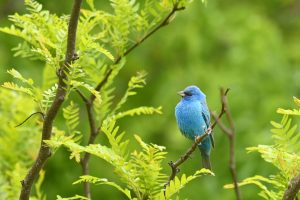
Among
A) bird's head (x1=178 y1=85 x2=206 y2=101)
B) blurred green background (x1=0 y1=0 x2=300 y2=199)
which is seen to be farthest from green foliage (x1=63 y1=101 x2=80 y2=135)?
blurred green background (x1=0 y1=0 x2=300 y2=199)

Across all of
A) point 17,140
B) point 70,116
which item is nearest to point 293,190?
point 70,116

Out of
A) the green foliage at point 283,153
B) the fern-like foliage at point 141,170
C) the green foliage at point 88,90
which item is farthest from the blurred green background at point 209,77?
the fern-like foliage at point 141,170

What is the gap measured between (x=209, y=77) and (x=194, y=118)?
11.1 feet

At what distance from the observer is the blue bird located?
157 inches

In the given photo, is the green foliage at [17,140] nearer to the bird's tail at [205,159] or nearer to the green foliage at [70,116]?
the green foliage at [70,116]

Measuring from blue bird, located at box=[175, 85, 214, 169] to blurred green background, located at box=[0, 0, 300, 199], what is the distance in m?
1.86

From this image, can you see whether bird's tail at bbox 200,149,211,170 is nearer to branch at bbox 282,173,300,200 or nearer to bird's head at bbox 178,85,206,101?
bird's head at bbox 178,85,206,101

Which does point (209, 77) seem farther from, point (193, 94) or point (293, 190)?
point (293, 190)

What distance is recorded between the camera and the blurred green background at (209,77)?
21.7 feet

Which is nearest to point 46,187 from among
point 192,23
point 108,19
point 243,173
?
point 243,173

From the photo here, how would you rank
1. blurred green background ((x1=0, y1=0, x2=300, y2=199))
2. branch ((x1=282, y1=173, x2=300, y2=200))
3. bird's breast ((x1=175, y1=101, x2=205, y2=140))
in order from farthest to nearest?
blurred green background ((x1=0, y1=0, x2=300, y2=199)), bird's breast ((x1=175, y1=101, x2=205, y2=140)), branch ((x1=282, y1=173, x2=300, y2=200))

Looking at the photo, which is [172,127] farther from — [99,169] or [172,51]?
[172,51]

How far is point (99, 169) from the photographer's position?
7.30 meters

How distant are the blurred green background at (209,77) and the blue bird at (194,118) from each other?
6.11ft
